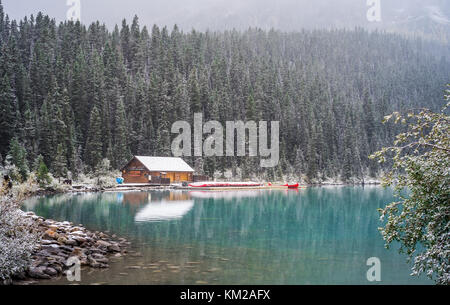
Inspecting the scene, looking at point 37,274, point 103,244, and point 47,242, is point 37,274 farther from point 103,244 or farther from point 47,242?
point 103,244

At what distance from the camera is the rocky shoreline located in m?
12.0

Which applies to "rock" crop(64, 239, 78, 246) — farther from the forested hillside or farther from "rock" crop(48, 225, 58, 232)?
the forested hillside

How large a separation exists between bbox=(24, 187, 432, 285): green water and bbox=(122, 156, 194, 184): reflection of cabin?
31.5 m

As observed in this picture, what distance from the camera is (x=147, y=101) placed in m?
85.1

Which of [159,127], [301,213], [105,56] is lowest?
[301,213]

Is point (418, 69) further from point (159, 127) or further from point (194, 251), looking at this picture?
point (194, 251)

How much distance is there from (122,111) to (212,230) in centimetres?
5805

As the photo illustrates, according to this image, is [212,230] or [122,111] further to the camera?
[122,111]

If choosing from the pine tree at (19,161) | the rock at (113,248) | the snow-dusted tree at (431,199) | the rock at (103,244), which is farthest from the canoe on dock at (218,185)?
the snow-dusted tree at (431,199)

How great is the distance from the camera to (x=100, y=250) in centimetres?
1516

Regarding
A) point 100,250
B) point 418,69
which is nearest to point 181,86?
point 100,250

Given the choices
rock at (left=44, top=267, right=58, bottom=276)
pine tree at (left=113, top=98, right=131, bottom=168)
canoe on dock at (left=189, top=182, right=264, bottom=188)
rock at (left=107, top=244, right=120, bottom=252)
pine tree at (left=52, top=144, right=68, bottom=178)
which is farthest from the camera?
pine tree at (left=113, top=98, right=131, bottom=168)

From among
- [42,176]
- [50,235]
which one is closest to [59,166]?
[42,176]

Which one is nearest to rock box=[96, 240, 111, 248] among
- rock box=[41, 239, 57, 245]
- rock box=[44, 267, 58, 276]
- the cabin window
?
rock box=[41, 239, 57, 245]
